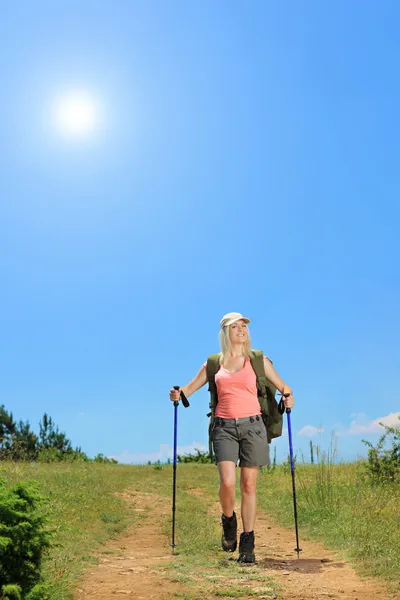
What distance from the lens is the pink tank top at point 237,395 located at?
338 inches

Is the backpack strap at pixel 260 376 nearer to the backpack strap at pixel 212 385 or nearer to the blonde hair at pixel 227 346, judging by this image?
the blonde hair at pixel 227 346

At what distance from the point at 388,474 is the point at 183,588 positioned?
9.08 meters

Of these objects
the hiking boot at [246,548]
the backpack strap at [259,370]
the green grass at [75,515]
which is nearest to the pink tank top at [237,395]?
the backpack strap at [259,370]

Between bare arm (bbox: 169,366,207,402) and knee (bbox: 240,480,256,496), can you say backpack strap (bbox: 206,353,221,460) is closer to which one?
bare arm (bbox: 169,366,207,402)

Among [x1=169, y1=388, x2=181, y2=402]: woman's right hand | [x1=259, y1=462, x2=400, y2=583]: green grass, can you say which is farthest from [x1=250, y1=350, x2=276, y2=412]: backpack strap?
[x1=259, y1=462, x2=400, y2=583]: green grass

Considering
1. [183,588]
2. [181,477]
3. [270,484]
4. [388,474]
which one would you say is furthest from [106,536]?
[181,477]

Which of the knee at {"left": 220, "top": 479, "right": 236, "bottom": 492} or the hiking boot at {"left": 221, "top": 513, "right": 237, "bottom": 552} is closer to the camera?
the knee at {"left": 220, "top": 479, "right": 236, "bottom": 492}

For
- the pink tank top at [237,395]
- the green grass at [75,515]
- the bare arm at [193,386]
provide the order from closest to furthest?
the green grass at [75,515] < the pink tank top at [237,395] < the bare arm at [193,386]

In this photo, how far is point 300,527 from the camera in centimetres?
1139

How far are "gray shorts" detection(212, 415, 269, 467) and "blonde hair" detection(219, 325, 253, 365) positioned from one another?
798 mm

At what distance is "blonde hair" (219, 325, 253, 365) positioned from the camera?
888cm

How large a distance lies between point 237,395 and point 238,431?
45cm

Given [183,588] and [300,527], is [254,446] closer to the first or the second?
[183,588]

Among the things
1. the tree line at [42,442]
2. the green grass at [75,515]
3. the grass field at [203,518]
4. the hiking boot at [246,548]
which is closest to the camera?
the green grass at [75,515]
